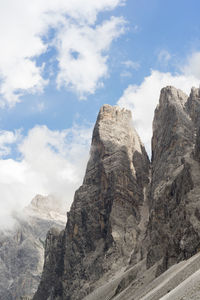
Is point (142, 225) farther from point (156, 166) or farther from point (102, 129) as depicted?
point (102, 129)

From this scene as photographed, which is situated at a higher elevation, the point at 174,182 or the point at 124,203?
the point at 124,203

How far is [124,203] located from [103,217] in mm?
6606

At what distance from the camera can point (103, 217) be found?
120875 mm

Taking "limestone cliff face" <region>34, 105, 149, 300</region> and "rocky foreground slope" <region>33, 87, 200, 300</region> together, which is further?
"limestone cliff face" <region>34, 105, 149, 300</region>

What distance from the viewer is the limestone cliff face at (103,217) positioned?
359ft

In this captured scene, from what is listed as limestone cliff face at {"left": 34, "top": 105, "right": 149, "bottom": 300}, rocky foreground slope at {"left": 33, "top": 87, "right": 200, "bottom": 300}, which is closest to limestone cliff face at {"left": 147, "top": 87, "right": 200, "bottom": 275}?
rocky foreground slope at {"left": 33, "top": 87, "right": 200, "bottom": 300}

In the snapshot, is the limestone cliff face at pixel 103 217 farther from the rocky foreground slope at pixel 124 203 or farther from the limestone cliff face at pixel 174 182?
the limestone cliff face at pixel 174 182

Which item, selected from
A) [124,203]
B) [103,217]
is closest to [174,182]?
[124,203]

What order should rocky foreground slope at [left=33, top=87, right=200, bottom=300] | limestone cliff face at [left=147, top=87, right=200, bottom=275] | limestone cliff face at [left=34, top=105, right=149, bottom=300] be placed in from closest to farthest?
limestone cliff face at [left=147, top=87, right=200, bottom=275]
rocky foreground slope at [left=33, top=87, right=200, bottom=300]
limestone cliff face at [left=34, top=105, right=149, bottom=300]

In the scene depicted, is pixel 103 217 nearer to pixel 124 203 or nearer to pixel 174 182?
pixel 124 203

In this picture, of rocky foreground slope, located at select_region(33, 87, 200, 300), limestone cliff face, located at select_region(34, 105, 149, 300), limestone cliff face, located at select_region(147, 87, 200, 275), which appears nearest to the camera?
limestone cliff face, located at select_region(147, 87, 200, 275)

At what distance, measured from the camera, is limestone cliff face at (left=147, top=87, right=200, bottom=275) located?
68.4 metres

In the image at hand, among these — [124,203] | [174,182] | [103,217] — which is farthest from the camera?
[124,203]

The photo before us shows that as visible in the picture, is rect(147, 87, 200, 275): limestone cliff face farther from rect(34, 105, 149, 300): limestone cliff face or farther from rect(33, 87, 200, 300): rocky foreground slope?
rect(34, 105, 149, 300): limestone cliff face
